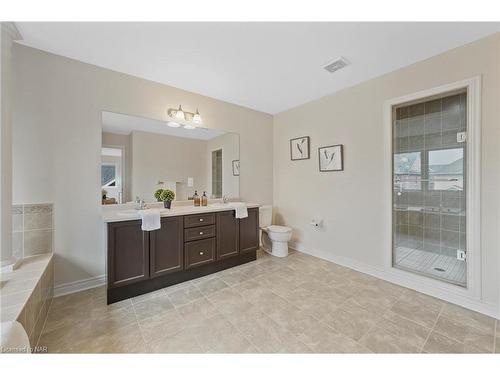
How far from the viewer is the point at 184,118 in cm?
264

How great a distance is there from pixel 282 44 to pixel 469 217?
2.30 meters

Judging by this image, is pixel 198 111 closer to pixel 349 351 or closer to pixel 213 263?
pixel 213 263

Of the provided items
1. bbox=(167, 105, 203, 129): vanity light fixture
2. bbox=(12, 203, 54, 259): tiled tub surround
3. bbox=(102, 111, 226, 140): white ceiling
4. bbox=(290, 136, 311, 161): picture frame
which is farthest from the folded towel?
bbox=(290, 136, 311, 161): picture frame

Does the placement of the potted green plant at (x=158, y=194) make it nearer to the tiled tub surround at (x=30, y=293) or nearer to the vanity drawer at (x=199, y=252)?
the vanity drawer at (x=199, y=252)

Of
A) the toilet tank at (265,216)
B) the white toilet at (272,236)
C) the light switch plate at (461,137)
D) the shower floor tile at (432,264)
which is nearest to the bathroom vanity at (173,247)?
the white toilet at (272,236)

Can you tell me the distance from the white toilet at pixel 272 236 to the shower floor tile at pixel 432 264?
4.53 ft

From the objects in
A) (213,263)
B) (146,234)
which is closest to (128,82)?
(146,234)

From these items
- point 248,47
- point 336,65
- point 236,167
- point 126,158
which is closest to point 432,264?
point 336,65

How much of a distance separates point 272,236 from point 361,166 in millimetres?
1582

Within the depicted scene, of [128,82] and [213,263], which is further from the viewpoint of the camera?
[213,263]

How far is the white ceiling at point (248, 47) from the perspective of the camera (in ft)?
5.21

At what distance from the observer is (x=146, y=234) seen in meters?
1.97

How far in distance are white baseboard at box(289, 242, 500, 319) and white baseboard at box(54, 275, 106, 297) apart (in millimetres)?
2836

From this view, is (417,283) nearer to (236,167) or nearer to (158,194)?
(236,167)
